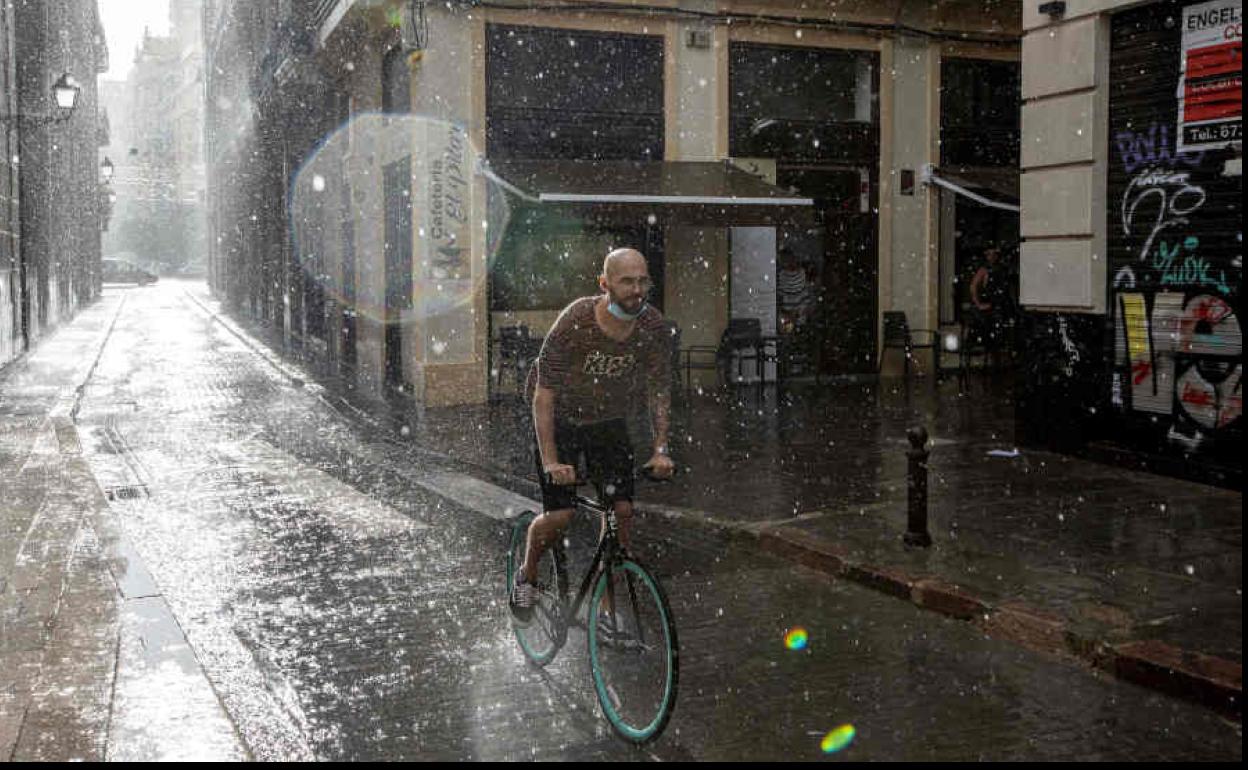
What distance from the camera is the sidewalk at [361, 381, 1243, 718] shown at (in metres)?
5.91

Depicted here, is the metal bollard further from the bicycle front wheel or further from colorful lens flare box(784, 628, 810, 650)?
the bicycle front wheel

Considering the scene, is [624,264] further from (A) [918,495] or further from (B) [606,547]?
(A) [918,495]

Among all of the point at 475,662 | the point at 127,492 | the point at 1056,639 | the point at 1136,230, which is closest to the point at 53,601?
the point at 475,662

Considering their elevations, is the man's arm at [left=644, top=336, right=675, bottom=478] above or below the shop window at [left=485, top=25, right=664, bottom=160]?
below

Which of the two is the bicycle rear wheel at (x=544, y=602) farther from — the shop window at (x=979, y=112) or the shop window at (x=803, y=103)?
the shop window at (x=979, y=112)

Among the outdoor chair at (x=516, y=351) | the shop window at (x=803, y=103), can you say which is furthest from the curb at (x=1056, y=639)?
the shop window at (x=803, y=103)

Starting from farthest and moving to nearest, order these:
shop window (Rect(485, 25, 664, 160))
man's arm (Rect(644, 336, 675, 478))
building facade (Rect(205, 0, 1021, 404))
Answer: shop window (Rect(485, 25, 664, 160)) → building facade (Rect(205, 0, 1021, 404)) → man's arm (Rect(644, 336, 675, 478))

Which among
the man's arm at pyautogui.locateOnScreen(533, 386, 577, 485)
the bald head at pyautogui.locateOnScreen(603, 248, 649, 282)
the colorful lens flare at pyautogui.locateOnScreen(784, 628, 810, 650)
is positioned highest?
the bald head at pyautogui.locateOnScreen(603, 248, 649, 282)

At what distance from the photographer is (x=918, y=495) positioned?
24.9 feet

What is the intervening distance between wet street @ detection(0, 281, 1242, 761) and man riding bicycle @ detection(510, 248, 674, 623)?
0.88m

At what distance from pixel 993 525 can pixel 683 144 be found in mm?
10723

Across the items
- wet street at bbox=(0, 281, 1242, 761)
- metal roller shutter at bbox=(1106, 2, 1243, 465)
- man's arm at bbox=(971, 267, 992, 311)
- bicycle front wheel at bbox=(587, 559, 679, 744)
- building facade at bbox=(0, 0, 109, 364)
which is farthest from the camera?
building facade at bbox=(0, 0, 109, 364)

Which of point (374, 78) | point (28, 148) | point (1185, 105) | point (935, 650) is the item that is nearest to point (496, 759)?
point (935, 650)

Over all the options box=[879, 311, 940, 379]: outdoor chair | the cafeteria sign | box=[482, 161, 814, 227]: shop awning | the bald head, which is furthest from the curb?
box=[879, 311, 940, 379]: outdoor chair
